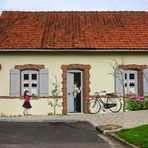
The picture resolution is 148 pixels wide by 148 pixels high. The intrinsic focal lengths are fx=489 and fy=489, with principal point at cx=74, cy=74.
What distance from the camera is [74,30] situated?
26.1 m

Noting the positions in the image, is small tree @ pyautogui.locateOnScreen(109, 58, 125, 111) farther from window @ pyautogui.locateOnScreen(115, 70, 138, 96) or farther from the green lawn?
the green lawn

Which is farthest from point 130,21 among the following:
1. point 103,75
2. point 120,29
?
point 103,75

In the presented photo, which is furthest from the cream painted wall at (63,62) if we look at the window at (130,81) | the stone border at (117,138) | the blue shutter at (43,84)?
the stone border at (117,138)

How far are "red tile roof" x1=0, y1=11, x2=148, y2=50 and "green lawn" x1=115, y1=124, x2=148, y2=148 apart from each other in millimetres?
9445

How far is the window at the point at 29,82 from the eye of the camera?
→ 959 inches

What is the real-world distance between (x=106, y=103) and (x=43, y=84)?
3.31 metres

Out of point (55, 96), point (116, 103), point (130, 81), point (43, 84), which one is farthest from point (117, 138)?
point (130, 81)

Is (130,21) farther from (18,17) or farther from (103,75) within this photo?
(18,17)

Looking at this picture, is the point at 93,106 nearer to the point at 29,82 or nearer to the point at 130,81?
the point at 130,81

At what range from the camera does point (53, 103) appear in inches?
960

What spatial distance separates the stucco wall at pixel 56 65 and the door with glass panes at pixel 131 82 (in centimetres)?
85

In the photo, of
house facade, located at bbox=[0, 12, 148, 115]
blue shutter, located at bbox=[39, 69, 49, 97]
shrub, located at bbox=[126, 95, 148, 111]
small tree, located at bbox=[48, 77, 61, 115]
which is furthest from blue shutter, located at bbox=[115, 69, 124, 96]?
blue shutter, located at bbox=[39, 69, 49, 97]

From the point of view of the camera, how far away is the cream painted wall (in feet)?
80.3

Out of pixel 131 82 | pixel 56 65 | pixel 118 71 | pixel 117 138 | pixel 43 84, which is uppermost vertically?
pixel 56 65
